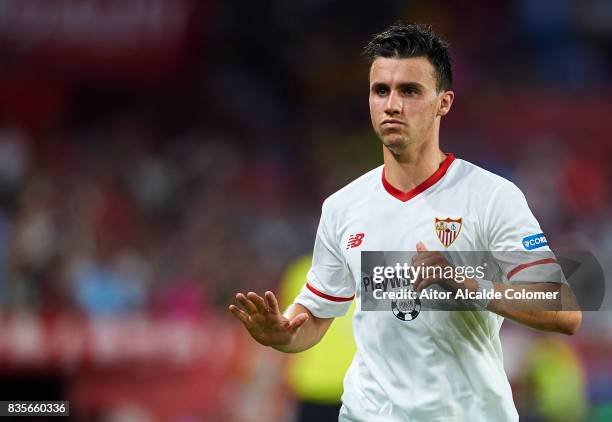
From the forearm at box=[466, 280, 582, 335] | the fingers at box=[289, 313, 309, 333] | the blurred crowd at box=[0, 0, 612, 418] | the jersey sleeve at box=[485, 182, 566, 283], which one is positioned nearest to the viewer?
the forearm at box=[466, 280, 582, 335]

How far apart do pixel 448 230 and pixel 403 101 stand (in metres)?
0.49

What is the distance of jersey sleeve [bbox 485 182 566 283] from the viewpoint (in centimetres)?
382

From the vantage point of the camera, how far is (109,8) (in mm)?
12297

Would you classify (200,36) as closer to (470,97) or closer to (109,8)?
(109,8)

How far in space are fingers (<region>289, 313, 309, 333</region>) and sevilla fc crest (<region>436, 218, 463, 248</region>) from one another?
0.66 m

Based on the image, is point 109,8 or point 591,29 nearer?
point 109,8

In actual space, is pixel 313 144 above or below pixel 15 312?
above

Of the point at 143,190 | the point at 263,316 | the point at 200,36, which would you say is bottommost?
the point at 263,316

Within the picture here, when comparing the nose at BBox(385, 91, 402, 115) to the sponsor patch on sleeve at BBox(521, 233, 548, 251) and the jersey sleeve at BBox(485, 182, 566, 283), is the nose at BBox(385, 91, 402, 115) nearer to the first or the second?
the jersey sleeve at BBox(485, 182, 566, 283)

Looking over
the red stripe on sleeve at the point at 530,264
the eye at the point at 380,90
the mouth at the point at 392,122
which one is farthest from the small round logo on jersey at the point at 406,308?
the eye at the point at 380,90

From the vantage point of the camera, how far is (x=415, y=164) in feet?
13.7

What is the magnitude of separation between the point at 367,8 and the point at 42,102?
4142 mm

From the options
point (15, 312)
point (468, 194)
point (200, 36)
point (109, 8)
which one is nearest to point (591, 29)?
point (200, 36)

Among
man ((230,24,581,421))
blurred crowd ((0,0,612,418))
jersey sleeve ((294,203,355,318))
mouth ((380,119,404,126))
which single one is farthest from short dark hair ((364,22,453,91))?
blurred crowd ((0,0,612,418))
